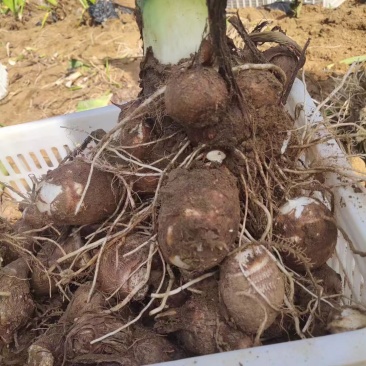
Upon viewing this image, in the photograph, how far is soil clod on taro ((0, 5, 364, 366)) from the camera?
0.94 m

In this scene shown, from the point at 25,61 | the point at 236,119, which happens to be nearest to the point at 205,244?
the point at 236,119

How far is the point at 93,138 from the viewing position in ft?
4.06

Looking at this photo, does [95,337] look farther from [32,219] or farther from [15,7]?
[15,7]

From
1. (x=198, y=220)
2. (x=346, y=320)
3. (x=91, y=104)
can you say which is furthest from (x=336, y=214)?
(x=91, y=104)

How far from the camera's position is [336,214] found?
43.3 inches

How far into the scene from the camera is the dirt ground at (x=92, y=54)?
269 cm

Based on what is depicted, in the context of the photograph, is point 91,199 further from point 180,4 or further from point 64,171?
point 180,4

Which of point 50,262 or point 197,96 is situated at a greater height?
point 197,96

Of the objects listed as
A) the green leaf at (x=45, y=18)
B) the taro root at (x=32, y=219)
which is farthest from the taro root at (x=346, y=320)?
the green leaf at (x=45, y=18)

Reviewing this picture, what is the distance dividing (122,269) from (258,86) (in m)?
0.52

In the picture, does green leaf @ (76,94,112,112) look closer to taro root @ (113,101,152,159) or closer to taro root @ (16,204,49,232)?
taro root @ (16,204,49,232)

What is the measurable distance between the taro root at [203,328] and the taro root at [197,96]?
0.39m

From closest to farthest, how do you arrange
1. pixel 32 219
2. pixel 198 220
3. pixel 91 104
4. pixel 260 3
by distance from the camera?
1. pixel 198 220
2. pixel 32 219
3. pixel 91 104
4. pixel 260 3

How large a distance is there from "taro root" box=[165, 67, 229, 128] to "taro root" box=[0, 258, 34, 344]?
23.9 inches
